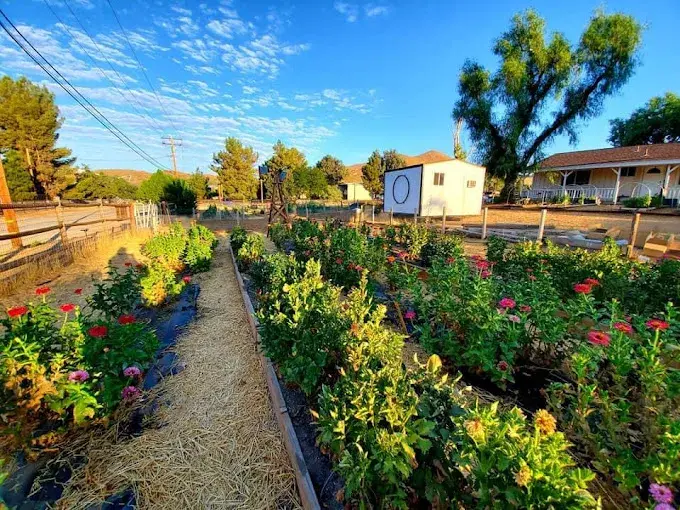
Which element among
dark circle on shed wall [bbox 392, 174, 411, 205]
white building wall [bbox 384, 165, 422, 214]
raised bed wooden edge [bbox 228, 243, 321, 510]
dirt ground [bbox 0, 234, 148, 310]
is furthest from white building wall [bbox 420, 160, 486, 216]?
raised bed wooden edge [bbox 228, 243, 321, 510]

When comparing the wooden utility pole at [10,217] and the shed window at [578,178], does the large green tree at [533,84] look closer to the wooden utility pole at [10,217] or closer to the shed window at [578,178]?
the shed window at [578,178]

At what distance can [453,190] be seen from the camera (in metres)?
18.8

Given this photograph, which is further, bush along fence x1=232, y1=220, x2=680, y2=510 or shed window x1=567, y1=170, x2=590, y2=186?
shed window x1=567, y1=170, x2=590, y2=186

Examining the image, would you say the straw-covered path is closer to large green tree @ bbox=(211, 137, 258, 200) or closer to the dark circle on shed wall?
the dark circle on shed wall

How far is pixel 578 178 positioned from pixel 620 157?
2803 millimetres

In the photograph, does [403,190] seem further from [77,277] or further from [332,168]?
[332,168]

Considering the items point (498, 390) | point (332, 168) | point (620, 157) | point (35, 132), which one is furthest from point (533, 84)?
point (35, 132)

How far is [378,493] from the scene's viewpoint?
153 centimetres

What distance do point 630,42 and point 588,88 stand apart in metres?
2.71

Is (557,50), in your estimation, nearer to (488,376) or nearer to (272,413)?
(488,376)

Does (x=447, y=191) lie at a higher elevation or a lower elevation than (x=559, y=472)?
higher

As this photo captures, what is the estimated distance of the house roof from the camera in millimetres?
17223

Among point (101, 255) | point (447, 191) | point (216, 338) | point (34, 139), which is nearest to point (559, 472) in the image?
point (216, 338)

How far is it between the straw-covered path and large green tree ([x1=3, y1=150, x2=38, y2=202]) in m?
35.4
